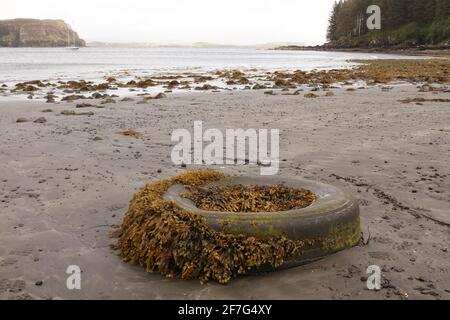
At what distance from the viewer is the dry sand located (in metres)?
3.89

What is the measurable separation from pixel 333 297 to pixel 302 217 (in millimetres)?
830

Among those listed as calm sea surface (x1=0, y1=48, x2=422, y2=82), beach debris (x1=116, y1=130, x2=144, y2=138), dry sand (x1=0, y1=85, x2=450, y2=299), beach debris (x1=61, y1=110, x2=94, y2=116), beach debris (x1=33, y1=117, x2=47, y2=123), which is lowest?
dry sand (x1=0, y1=85, x2=450, y2=299)

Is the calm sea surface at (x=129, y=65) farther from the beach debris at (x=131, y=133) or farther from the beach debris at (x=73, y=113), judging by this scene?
the beach debris at (x=131, y=133)

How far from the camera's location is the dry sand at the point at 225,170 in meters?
3.89

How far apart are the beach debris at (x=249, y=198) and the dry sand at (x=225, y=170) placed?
79 cm

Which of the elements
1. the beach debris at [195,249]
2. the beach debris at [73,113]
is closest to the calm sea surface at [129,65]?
the beach debris at [73,113]

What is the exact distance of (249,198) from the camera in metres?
5.00

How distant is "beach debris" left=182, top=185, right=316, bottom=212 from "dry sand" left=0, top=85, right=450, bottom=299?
0.79 m

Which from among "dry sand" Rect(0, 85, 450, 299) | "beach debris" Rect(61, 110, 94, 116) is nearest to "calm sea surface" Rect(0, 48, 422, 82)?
"beach debris" Rect(61, 110, 94, 116)

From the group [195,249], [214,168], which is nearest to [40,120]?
[214,168]

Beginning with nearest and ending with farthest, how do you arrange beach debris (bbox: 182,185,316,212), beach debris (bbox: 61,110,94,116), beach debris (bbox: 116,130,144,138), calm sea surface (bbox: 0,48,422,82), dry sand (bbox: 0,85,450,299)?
1. dry sand (bbox: 0,85,450,299)
2. beach debris (bbox: 182,185,316,212)
3. beach debris (bbox: 116,130,144,138)
4. beach debris (bbox: 61,110,94,116)
5. calm sea surface (bbox: 0,48,422,82)

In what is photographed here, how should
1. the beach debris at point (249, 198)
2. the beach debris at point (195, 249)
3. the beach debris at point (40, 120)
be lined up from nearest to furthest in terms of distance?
1. the beach debris at point (195, 249)
2. the beach debris at point (249, 198)
3. the beach debris at point (40, 120)

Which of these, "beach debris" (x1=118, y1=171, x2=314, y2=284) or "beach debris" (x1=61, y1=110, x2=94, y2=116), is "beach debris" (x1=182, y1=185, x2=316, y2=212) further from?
"beach debris" (x1=61, y1=110, x2=94, y2=116)

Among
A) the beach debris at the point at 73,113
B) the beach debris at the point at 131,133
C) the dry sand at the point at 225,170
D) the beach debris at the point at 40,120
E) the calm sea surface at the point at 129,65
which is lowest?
the dry sand at the point at 225,170
